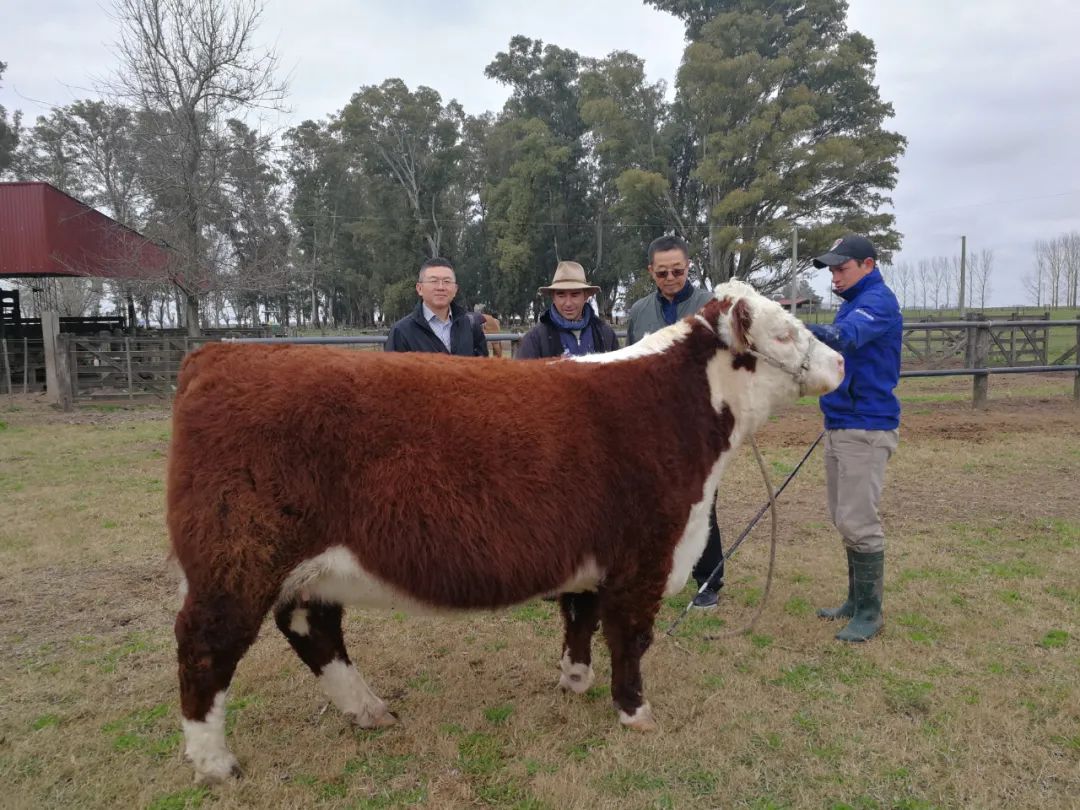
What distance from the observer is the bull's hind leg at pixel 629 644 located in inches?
135

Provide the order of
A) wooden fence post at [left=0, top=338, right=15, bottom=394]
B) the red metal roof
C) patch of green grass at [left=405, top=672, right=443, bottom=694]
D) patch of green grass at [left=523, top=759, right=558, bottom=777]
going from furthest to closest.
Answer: the red metal roof
wooden fence post at [left=0, top=338, right=15, bottom=394]
patch of green grass at [left=405, top=672, right=443, bottom=694]
patch of green grass at [left=523, top=759, right=558, bottom=777]

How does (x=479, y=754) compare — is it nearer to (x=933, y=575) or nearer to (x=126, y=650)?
(x=126, y=650)

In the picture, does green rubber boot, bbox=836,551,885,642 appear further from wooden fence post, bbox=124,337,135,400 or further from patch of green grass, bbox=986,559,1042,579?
wooden fence post, bbox=124,337,135,400

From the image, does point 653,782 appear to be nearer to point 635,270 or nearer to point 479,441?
point 479,441

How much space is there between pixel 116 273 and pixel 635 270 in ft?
89.1

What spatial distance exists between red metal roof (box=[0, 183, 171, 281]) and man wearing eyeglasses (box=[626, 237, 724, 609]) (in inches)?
806

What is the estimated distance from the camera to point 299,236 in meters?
51.4

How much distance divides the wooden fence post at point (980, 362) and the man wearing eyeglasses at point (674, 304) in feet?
32.2

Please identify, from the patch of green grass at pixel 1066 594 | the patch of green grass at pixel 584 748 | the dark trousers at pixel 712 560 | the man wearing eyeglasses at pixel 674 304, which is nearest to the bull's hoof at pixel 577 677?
the patch of green grass at pixel 584 748

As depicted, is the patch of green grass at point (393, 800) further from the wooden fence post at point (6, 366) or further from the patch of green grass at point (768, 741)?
the wooden fence post at point (6, 366)

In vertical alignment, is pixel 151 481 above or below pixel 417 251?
below

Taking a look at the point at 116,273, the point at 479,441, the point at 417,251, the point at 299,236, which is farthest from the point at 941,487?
the point at 299,236

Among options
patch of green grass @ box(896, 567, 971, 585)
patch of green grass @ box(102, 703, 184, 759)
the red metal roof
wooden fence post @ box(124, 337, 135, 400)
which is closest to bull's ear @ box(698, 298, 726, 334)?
patch of green grass @ box(896, 567, 971, 585)

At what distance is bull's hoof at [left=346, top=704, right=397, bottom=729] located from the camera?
11.7ft
